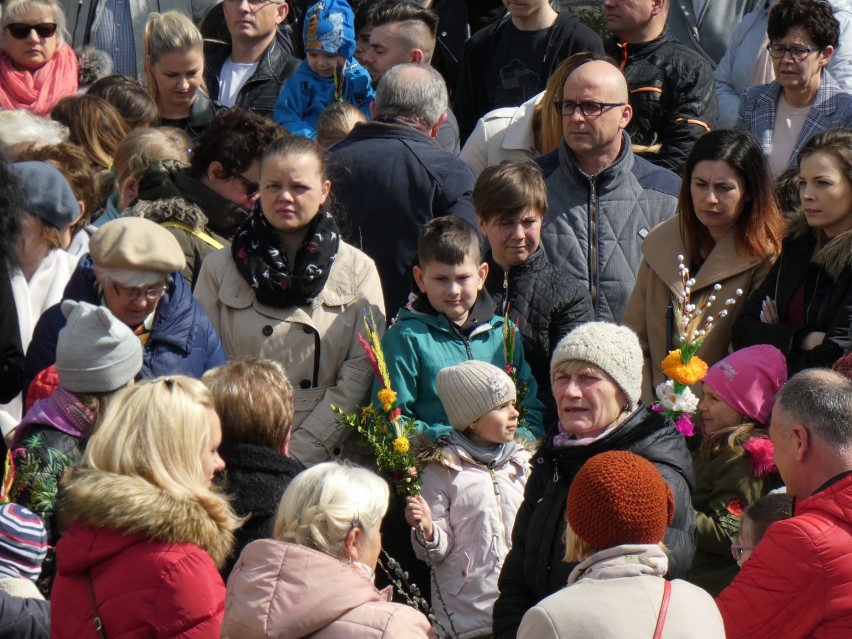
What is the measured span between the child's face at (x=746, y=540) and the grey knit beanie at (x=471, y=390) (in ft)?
3.37

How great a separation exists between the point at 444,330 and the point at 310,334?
0.57 meters

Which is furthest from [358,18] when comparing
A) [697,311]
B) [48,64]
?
[697,311]

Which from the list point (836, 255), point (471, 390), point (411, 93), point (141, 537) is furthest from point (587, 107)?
point (141, 537)

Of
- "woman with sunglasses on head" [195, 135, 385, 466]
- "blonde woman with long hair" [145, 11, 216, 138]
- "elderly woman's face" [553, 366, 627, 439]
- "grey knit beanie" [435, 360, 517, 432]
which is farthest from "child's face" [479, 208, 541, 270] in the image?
"blonde woman with long hair" [145, 11, 216, 138]

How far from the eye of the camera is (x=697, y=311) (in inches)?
206

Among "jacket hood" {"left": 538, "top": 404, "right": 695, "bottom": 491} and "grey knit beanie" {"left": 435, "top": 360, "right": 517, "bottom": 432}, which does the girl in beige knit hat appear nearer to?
"grey knit beanie" {"left": 435, "top": 360, "right": 517, "bottom": 432}

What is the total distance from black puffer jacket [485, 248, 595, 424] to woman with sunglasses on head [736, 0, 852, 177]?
70.5 inches

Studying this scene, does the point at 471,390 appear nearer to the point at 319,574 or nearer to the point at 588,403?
the point at 588,403

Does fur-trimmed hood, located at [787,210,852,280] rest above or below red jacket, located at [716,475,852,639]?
above

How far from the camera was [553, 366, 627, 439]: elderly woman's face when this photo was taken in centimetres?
433

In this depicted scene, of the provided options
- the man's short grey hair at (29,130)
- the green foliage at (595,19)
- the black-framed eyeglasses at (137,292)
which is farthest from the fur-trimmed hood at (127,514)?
the green foliage at (595,19)

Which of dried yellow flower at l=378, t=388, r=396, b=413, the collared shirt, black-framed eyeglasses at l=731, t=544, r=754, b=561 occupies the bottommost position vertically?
the collared shirt

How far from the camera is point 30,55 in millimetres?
8531

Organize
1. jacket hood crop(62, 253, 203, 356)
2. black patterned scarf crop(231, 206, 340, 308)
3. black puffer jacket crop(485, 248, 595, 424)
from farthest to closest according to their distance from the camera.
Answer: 1. black puffer jacket crop(485, 248, 595, 424)
2. black patterned scarf crop(231, 206, 340, 308)
3. jacket hood crop(62, 253, 203, 356)
